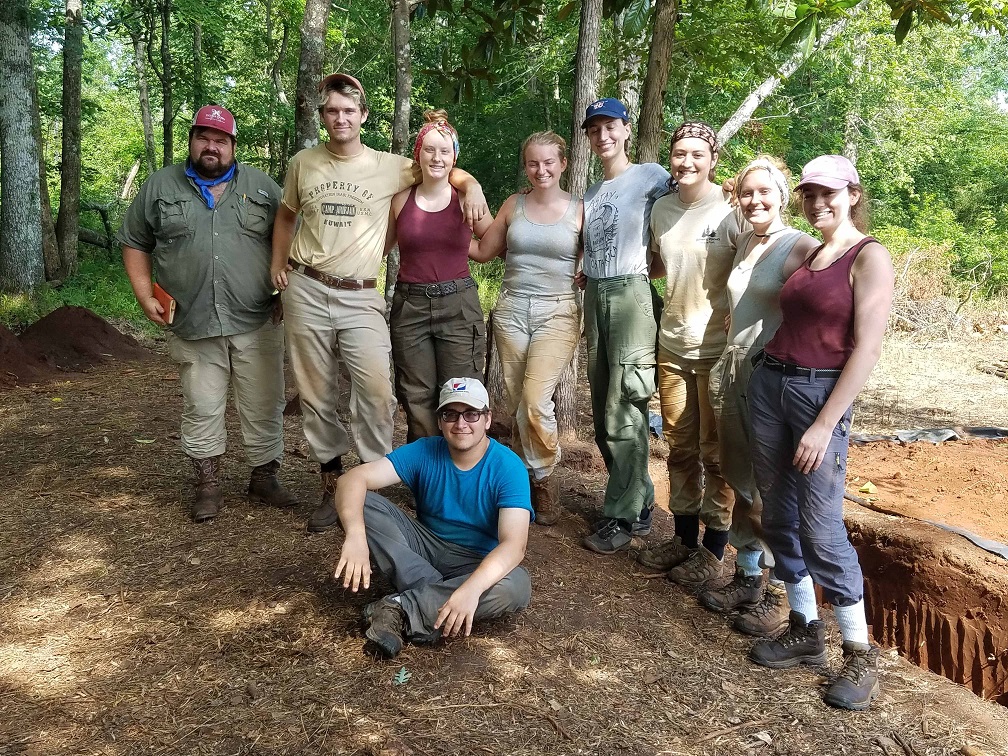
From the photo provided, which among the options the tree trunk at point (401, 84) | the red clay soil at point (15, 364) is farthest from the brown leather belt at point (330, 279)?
the red clay soil at point (15, 364)

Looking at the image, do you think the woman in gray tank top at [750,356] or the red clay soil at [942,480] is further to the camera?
the red clay soil at [942,480]

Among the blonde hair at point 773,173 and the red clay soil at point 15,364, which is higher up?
the blonde hair at point 773,173

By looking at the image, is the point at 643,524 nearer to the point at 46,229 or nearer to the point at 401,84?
the point at 401,84

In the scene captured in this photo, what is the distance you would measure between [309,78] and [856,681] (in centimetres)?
488

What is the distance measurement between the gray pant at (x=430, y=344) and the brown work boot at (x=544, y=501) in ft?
2.37

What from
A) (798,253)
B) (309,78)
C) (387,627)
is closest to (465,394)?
(387,627)

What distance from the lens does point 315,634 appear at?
3340mm

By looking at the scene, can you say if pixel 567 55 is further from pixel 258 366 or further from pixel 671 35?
pixel 258 366

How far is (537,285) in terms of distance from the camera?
411cm

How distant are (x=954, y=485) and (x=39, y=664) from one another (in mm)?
6477

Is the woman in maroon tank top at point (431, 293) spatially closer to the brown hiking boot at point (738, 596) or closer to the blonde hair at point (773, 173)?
the blonde hair at point (773, 173)

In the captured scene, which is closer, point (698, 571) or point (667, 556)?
point (698, 571)

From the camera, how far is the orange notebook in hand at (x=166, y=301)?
4246 mm

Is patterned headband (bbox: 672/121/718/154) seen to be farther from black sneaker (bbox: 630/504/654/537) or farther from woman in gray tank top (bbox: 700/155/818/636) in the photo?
black sneaker (bbox: 630/504/654/537)
